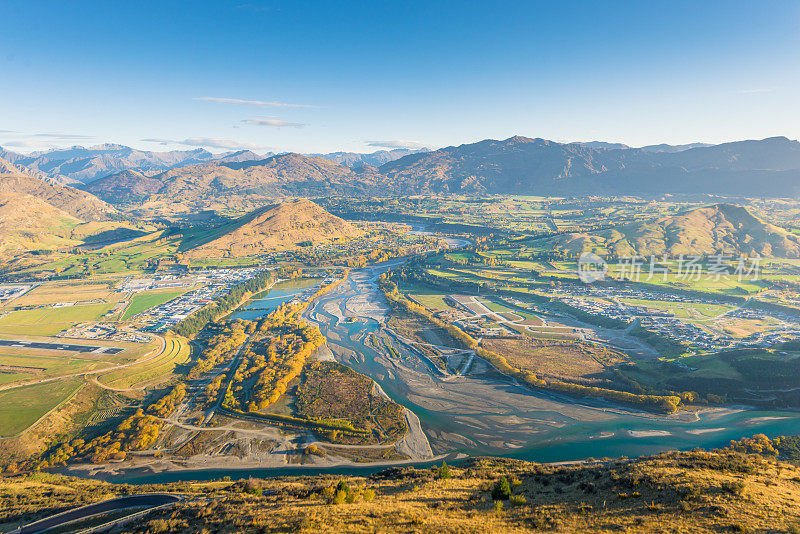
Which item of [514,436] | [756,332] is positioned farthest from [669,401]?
[756,332]

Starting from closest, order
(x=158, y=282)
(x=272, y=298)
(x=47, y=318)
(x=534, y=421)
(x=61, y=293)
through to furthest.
→ (x=534, y=421)
(x=47, y=318)
(x=61, y=293)
(x=272, y=298)
(x=158, y=282)

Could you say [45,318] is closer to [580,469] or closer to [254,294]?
[254,294]

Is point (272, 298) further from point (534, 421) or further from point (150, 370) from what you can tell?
point (534, 421)

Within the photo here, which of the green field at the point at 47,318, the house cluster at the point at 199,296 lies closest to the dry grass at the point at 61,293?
the green field at the point at 47,318

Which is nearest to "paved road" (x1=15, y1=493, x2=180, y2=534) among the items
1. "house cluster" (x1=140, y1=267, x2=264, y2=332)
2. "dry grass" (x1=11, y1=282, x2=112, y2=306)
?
"house cluster" (x1=140, y1=267, x2=264, y2=332)

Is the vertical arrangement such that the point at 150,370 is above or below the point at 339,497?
below

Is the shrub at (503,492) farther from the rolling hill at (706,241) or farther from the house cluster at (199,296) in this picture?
the rolling hill at (706,241)

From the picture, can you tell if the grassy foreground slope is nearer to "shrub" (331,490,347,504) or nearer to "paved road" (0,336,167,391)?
"shrub" (331,490,347,504)

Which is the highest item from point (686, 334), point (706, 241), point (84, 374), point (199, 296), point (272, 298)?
point (706, 241)

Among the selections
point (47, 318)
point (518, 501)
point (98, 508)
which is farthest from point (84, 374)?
point (518, 501)
